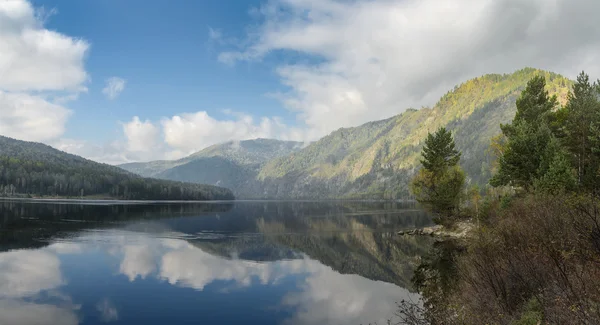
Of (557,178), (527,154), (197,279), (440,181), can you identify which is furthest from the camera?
(440,181)

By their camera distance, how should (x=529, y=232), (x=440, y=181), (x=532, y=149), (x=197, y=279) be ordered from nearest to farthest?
(x=529, y=232)
(x=197, y=279)
(x=532, y=149)
(x=440, y=181)

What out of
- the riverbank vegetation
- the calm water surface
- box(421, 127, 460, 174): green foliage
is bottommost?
the calm water surface

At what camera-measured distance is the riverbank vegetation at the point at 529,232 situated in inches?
725

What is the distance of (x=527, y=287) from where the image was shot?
21.9 m

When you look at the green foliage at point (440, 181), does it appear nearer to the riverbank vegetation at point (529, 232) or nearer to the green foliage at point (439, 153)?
the green foliage at point (439, 153)

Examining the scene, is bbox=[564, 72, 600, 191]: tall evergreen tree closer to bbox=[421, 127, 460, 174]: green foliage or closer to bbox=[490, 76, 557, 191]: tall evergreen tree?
bbox=[490, 76, 557, 191]: tall evergreen tree

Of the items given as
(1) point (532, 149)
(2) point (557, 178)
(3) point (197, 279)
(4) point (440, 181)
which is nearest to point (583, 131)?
(1) point (532, 149)

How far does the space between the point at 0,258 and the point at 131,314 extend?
34.9 meters

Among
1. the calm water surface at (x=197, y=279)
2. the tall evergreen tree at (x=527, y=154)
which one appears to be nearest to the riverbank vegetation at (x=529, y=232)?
the tall evergreen tree at (x=527, y=154)

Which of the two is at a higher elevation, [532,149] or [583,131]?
[583,131]

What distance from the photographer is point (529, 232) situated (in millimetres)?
25953

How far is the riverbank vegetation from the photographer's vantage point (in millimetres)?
18406

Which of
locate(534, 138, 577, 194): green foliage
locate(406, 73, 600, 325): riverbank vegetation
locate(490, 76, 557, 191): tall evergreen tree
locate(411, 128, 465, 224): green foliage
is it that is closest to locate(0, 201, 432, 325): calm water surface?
locate(406, 73, 600, 325): riverbank vegetation

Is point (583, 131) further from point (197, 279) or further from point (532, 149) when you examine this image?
point (197, 279)
